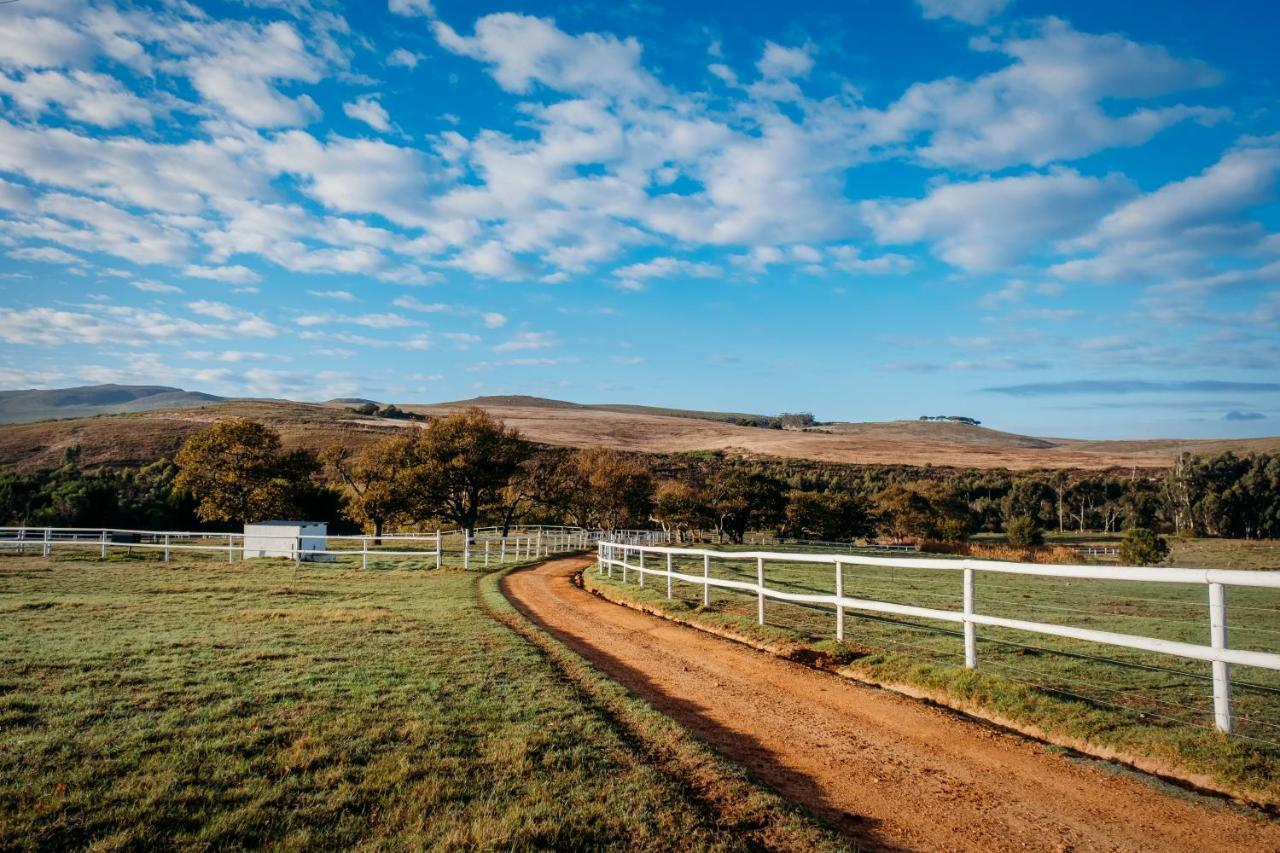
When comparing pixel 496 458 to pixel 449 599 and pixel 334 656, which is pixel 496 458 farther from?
pixel 334 656

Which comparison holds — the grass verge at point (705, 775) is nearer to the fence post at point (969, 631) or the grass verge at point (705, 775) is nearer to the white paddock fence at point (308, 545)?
the fence post at point (969, 631)

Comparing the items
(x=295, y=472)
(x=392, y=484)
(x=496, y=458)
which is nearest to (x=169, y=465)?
(x=295, y=472)

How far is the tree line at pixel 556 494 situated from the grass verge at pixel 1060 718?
3785cm

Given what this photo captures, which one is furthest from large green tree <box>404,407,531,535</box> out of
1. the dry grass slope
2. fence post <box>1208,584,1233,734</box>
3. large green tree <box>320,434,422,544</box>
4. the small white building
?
fence post <box>1208,584,1233,734</box>

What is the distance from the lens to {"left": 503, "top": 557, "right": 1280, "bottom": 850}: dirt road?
453 centimetres

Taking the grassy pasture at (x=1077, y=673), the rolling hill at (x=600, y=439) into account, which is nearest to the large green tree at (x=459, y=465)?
the grassy pasture at (x=1077, y=673)

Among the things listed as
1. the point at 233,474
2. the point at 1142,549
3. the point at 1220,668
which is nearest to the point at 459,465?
the point at 233,474

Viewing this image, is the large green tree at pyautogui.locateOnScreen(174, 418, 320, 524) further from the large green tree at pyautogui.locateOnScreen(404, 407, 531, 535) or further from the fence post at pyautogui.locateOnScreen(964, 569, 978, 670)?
the fence post at pyautogui.locateOnScreen(964, 569, 978, 670)

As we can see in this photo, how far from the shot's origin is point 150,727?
19.9 ft

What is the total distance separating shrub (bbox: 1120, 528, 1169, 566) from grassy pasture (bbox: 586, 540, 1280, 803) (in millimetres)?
24117

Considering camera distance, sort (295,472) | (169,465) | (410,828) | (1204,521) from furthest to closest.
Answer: (1204,521) < (169,465) < (295,472) < (410,828)

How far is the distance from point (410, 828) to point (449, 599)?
1301cm

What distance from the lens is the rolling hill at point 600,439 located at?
9000 cm

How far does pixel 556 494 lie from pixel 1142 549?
39.1 m
